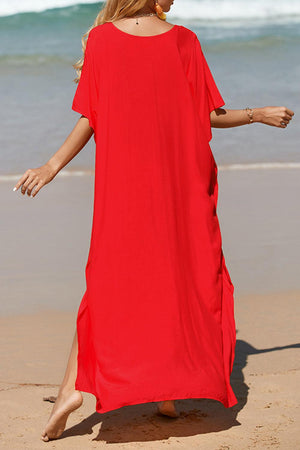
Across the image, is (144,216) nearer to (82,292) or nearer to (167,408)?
(167,408)

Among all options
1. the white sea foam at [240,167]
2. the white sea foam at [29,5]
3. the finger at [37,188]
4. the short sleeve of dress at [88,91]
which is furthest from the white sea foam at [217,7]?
the finger at [37,188]

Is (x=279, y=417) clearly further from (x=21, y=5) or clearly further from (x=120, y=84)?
(x=21, y=5)

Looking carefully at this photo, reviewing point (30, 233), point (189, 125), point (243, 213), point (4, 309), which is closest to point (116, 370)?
point (189, 125)

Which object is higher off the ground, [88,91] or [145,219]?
[88,91]

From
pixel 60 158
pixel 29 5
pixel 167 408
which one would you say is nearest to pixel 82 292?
pixel 167 408

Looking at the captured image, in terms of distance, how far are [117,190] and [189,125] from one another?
0.38 m

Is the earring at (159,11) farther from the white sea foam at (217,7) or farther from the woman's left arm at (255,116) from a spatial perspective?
the white sea foam at (217,7)

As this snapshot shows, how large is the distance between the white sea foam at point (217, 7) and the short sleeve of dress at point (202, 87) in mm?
19490

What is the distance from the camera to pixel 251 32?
20.3 metres

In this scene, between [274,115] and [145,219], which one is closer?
[145,219]

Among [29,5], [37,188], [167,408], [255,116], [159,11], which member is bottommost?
[29,5]

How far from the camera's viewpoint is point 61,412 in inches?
133

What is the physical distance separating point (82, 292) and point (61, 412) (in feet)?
7.94

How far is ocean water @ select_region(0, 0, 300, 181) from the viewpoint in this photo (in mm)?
10516
